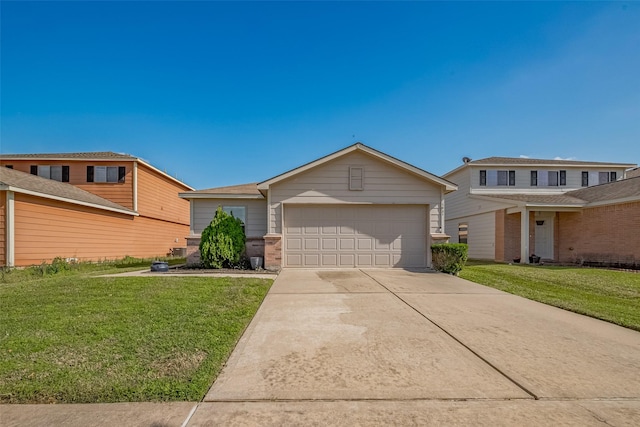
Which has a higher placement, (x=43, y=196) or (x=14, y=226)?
(x=43, y=196)

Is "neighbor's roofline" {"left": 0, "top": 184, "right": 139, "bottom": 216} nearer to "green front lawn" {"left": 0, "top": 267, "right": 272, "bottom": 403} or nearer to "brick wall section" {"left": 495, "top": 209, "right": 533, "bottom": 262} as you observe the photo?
"green front lawn" {"left": 0, "top": 267, "right": 272, "bottom": 403}

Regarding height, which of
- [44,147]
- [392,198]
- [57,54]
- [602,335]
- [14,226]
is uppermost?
[57,54]

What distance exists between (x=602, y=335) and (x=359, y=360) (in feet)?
12.2

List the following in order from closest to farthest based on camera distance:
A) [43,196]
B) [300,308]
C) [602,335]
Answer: [602,335] < [300,308] < [43,196]

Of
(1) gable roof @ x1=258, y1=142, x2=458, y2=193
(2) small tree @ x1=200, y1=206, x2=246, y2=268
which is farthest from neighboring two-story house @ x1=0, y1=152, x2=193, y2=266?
(1) gable roof @ x1=258, y1=142, x2=458, y2=193

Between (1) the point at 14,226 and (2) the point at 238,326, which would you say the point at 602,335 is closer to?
(2) the point at 238,326

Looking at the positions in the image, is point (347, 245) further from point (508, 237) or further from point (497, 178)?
point (497, 178)

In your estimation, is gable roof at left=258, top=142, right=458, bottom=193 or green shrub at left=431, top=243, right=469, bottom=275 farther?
gable roof at left=258, top=142, right=458, bottom=193

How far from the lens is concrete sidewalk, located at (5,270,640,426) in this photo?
2307 mm

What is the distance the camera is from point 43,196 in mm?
11234

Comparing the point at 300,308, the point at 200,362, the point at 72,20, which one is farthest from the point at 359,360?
the point at 72,20

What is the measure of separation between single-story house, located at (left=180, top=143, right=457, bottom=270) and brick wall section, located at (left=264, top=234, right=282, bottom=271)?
0.67 ft

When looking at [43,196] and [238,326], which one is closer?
[238,326]

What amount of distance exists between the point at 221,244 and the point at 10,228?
24.7ft
